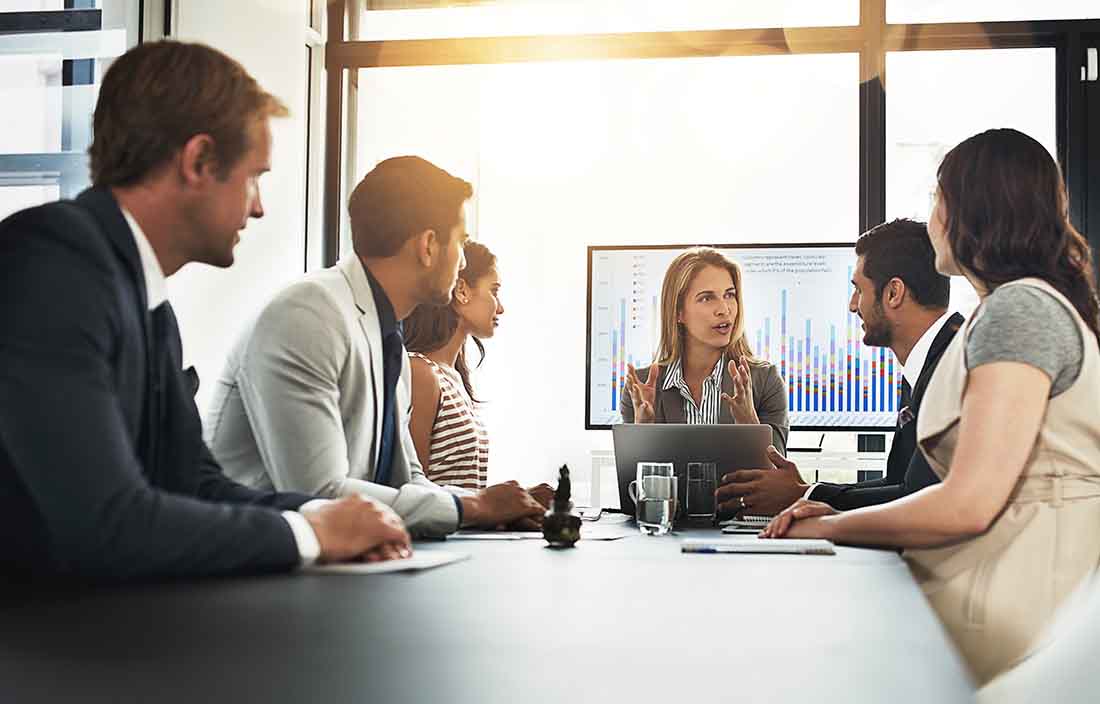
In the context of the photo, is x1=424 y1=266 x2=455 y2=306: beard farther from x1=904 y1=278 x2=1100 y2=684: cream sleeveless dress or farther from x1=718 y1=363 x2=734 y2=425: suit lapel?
x1=718 y1=363 x2=734 y2=425: suit lapel

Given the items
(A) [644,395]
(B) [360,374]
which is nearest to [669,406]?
(A) [644,395]

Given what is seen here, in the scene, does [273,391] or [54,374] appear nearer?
[54,374]

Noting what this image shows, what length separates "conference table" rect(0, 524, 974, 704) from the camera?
0.77 meters

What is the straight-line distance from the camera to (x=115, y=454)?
49.5 inches

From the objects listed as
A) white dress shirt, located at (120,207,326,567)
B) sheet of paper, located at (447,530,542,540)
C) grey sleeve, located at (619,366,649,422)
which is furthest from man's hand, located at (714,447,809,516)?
grey sleeve, located at (619,366,649,422)

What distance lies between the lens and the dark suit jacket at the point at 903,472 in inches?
91.5

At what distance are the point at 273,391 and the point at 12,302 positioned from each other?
2.89 feet

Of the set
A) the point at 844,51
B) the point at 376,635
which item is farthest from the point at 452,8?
the point at 376,635

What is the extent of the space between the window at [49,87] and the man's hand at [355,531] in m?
3.14

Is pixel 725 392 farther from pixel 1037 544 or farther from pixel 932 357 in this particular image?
pixel 1037 544

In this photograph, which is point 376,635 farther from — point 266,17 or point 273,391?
point 266,17

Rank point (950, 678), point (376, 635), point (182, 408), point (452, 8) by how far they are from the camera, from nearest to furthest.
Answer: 1. point (950, 678)
2. point (376, 635)
3. point (182, 408)
4. point (452, 8)

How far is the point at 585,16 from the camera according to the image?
5.16 metres

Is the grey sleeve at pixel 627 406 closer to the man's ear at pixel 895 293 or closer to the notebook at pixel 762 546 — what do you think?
the man's ear at pixel 895 293
